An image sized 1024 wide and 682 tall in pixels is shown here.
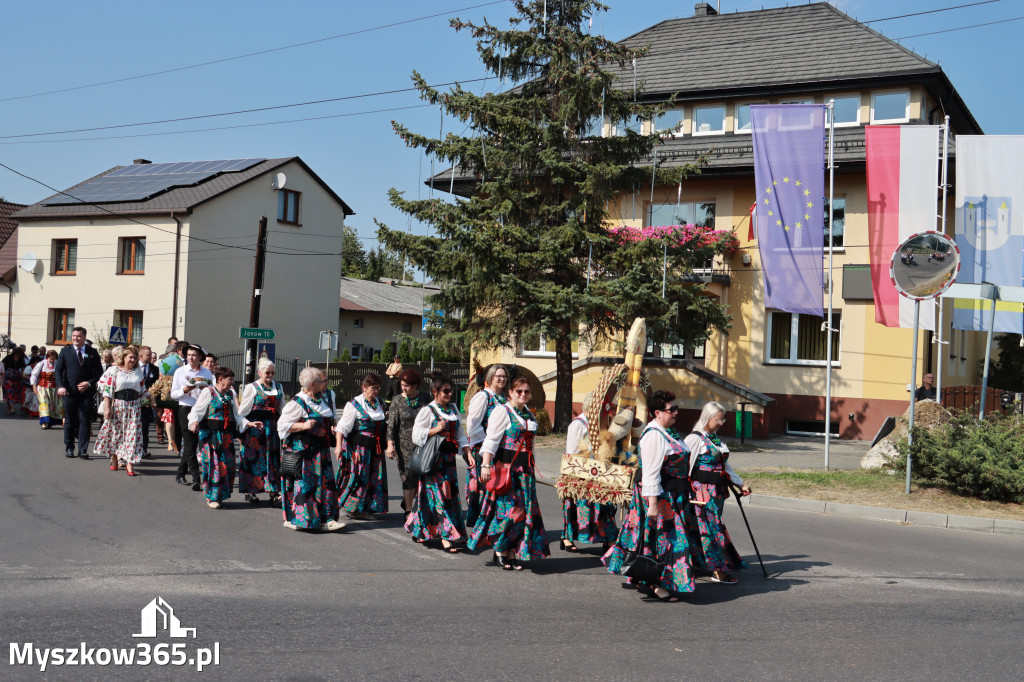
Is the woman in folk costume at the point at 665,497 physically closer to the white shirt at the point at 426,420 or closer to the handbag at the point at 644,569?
the handbag at the point at 644,569

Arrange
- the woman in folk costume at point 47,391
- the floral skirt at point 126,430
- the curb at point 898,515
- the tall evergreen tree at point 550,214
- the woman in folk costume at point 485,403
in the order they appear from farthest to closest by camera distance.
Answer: the woman in folk costume at point 47,391 < the tall evergreen tree at point 550,214 < the floral skirt at point 126,430 < the curb at point 898,515 < the woman in folk costume at point 485,403

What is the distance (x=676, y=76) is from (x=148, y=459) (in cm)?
1839

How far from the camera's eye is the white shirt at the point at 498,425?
777cm

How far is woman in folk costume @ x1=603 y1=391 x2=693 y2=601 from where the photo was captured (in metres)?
6.80

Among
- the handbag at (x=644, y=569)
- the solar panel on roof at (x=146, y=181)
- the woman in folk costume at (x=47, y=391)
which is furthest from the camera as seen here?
the solar panel on roof at (x=146, y=181)

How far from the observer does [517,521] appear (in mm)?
7777

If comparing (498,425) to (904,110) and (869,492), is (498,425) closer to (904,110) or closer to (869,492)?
(869,492)

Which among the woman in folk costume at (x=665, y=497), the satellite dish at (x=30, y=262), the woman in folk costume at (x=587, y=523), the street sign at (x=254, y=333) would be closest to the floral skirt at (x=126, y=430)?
the woman in folk costume at (x=587, y=523)

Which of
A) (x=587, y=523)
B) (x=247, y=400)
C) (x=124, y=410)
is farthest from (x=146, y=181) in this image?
(x=587, y=523)

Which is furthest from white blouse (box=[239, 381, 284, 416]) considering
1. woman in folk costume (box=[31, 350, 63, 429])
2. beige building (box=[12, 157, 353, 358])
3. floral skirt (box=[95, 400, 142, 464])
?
beige building (box=[12, 157, 353, 358])

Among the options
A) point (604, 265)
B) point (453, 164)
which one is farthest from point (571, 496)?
point (453, 164)

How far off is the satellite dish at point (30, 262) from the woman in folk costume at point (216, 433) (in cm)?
3248

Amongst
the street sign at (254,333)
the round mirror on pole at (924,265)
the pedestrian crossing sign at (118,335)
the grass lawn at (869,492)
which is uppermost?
the round mirror on pole at (924,265)

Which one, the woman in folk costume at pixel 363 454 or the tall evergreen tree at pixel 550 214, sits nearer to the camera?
the woman in folk costume at pixel 363 454
